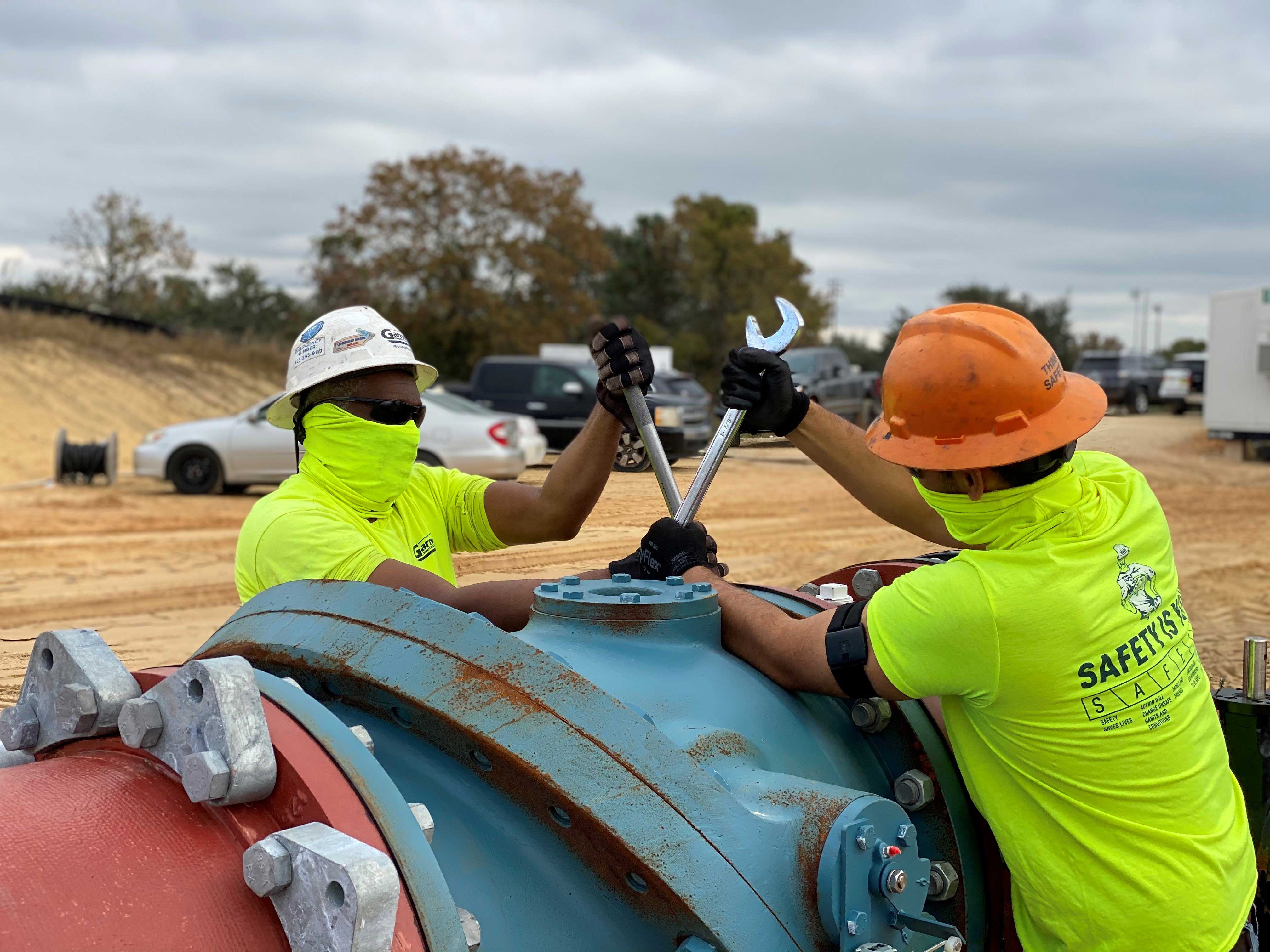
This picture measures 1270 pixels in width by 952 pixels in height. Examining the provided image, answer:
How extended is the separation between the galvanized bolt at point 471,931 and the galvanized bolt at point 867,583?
1.31 m

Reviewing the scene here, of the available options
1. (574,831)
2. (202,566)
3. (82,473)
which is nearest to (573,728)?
(574,831)

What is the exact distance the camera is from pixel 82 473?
16719 millimetres

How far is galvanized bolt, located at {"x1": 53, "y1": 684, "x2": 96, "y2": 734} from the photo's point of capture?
1.32 metres

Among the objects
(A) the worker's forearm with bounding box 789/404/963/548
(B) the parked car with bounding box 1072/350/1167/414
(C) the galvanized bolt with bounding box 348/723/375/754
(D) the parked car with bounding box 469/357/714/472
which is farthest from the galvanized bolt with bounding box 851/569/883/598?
(B) the parked car with bounding box 1072/350/1167/414

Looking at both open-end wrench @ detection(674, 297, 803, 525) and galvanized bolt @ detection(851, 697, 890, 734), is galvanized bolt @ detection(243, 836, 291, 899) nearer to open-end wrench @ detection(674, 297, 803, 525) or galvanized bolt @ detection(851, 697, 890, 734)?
galvanized bolt @ detection(851, 697, 890, 734)

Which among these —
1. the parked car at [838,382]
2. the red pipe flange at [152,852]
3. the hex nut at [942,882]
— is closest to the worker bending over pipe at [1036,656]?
the hex nut at [942,882]

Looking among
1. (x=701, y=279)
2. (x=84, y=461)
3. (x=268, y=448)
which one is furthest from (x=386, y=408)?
(x=701, y=279)

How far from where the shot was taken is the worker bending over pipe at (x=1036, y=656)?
6.00 ft

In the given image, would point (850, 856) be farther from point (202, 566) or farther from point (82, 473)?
point (82, 473)

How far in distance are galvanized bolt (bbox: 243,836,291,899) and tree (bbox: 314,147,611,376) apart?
32.4m

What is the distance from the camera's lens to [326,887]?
3.51 feet

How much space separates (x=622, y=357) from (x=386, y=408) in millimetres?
583

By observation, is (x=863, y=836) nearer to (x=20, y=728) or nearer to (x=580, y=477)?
(x=20, y=728)

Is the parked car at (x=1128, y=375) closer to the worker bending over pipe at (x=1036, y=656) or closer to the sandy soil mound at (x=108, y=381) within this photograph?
the sandy soil mound at (x=108, y=381)
